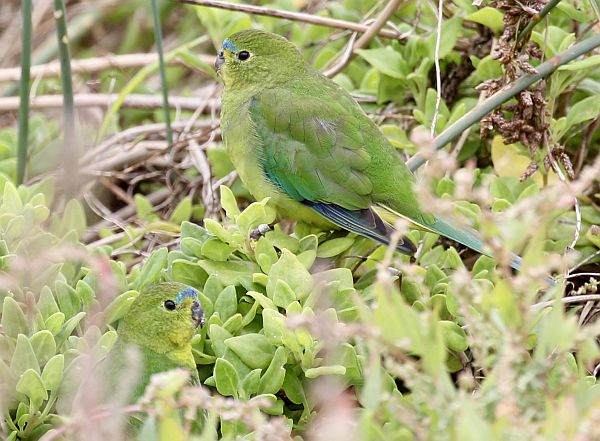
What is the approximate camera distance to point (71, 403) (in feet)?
7.20

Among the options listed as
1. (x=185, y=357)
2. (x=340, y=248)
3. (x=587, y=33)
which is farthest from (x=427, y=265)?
Result: (x=587, y=33)

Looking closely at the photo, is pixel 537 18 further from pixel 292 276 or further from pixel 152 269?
pixel 152 269

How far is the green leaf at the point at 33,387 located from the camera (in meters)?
2.09

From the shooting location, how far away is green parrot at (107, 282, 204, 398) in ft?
7.79

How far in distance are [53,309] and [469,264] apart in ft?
4.40

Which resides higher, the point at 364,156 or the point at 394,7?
the point at 394,7

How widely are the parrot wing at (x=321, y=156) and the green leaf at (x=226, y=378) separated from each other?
0.82 m

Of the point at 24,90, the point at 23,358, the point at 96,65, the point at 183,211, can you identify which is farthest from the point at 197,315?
the point at 96,65

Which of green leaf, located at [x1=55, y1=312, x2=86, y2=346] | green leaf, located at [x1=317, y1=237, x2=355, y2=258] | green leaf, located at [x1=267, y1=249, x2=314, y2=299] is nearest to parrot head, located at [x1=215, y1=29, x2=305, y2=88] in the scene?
green leaf, located at [x1=317, y1=237, x2=355, y2=258]

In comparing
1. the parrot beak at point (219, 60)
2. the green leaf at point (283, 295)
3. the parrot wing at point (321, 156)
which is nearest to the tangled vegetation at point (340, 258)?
the green leaf at point (283, 295)

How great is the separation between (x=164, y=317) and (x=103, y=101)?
1951mm

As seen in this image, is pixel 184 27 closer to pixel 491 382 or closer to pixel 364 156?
pixel 364 156

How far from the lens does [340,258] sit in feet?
9.37

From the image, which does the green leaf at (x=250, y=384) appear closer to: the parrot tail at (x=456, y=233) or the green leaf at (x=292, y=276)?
the green leaf at (x=292, y=276)
